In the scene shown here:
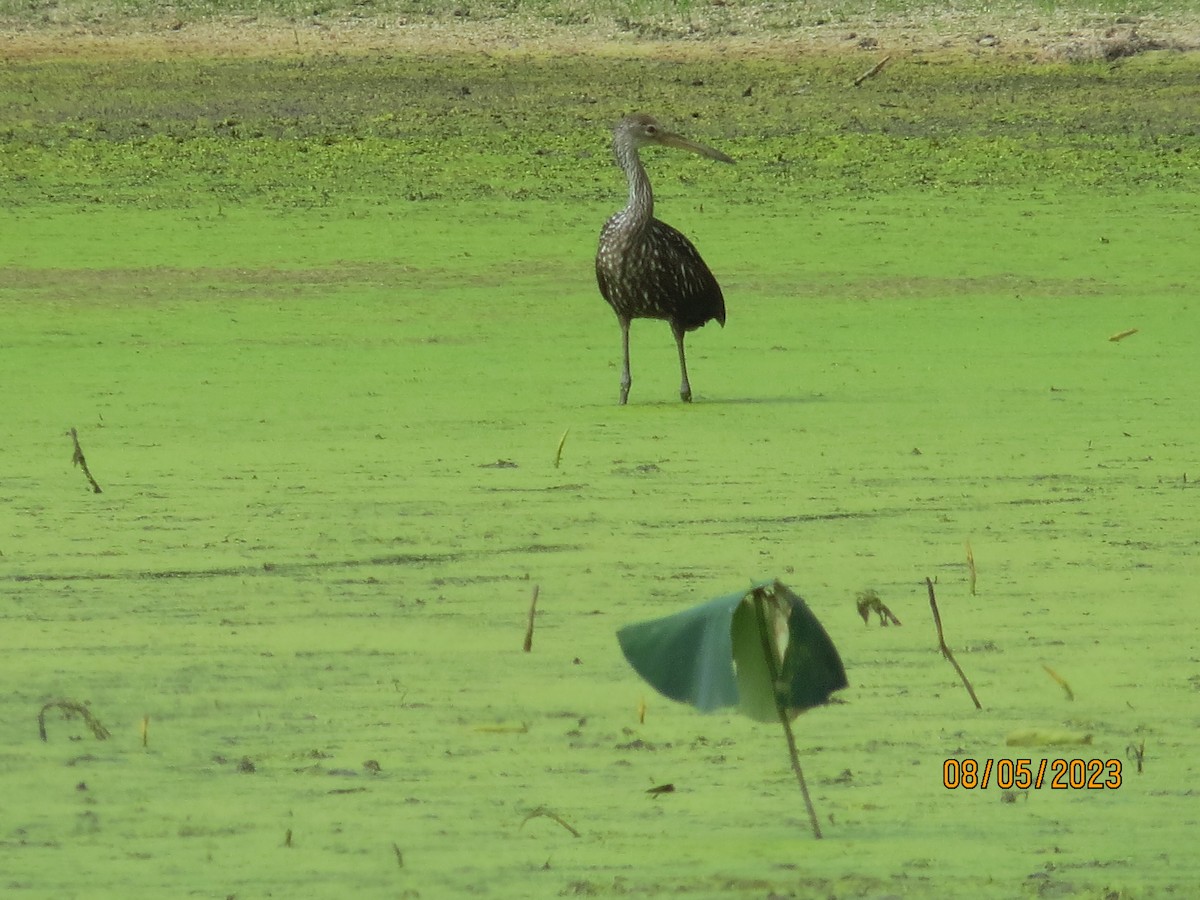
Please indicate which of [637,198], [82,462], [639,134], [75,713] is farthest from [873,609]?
[639,134]

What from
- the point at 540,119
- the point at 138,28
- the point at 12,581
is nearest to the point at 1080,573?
the point at 12,581

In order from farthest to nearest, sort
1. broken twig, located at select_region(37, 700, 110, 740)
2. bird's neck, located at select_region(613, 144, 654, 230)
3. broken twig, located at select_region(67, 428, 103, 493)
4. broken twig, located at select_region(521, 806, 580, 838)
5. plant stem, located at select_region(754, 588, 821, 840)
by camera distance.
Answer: bird's neck, located at select_region(613, 144, 654, 230)
broken twig, located at select_region(67, 428, 103, 493)
broken twig, located at select_region(37, 700, 110, 740)
broken twig, located at select_region(521, 806, 580, 838)
plant stem, located at select_region(754, 588, 821, 840)

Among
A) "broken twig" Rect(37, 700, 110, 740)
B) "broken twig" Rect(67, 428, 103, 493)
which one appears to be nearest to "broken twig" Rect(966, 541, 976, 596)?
"broken twig" Rect(37, 700, 110, 740)

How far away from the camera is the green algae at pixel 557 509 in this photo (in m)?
3.60

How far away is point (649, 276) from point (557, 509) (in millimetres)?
1758

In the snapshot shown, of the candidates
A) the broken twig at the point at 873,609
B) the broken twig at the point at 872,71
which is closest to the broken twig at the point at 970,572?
the broken twig at the point at 873,609

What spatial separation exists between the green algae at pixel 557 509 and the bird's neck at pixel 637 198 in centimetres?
58

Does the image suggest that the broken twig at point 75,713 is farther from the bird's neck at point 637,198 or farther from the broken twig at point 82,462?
the bird's neck at point 637,198

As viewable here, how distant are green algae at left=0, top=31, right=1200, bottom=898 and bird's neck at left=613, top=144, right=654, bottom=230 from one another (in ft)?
1.89

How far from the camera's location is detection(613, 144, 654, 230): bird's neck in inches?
307

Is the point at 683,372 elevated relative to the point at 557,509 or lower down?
lower down

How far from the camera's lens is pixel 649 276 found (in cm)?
766

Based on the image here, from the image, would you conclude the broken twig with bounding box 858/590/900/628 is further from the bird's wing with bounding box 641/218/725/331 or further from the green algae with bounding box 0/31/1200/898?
the bird's wing with bounding box 641/218/725/331

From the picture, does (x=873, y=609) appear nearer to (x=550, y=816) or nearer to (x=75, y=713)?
(x=550, y=816)
